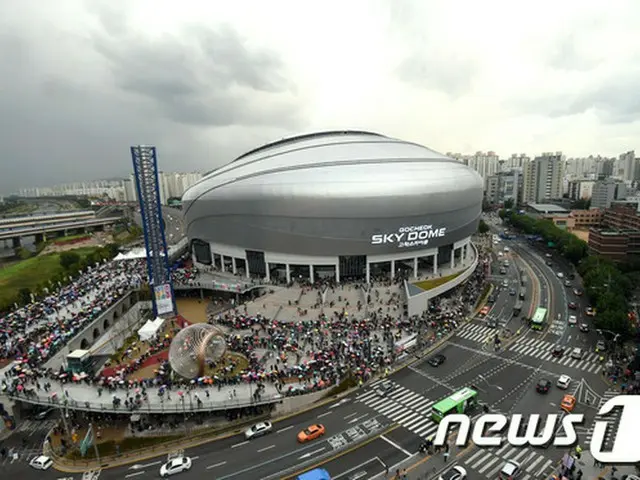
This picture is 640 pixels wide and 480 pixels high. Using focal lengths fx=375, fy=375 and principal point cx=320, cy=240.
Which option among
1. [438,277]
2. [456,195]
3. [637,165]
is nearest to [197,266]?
[438,277]

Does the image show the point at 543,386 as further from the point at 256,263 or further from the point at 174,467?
the point at 256,263

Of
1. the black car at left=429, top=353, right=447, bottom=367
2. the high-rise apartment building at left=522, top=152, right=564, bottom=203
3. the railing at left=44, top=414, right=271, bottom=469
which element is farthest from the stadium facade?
the high-rise apartment building at left=522, top=152, right=564, bottom=203

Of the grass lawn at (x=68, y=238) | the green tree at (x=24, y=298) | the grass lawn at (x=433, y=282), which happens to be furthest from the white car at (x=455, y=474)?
the grass lawn at (x=68, y=238)

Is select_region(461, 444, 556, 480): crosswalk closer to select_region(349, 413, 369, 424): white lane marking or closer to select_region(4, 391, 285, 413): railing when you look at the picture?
select_region(349, 413, 369, 424): white lane marking

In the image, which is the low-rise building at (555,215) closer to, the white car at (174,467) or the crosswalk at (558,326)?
the crosswalk at (558,326)

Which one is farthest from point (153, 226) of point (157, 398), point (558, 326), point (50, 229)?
point (50, 229)

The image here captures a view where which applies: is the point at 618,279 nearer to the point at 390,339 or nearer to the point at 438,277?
the point at 438,277
